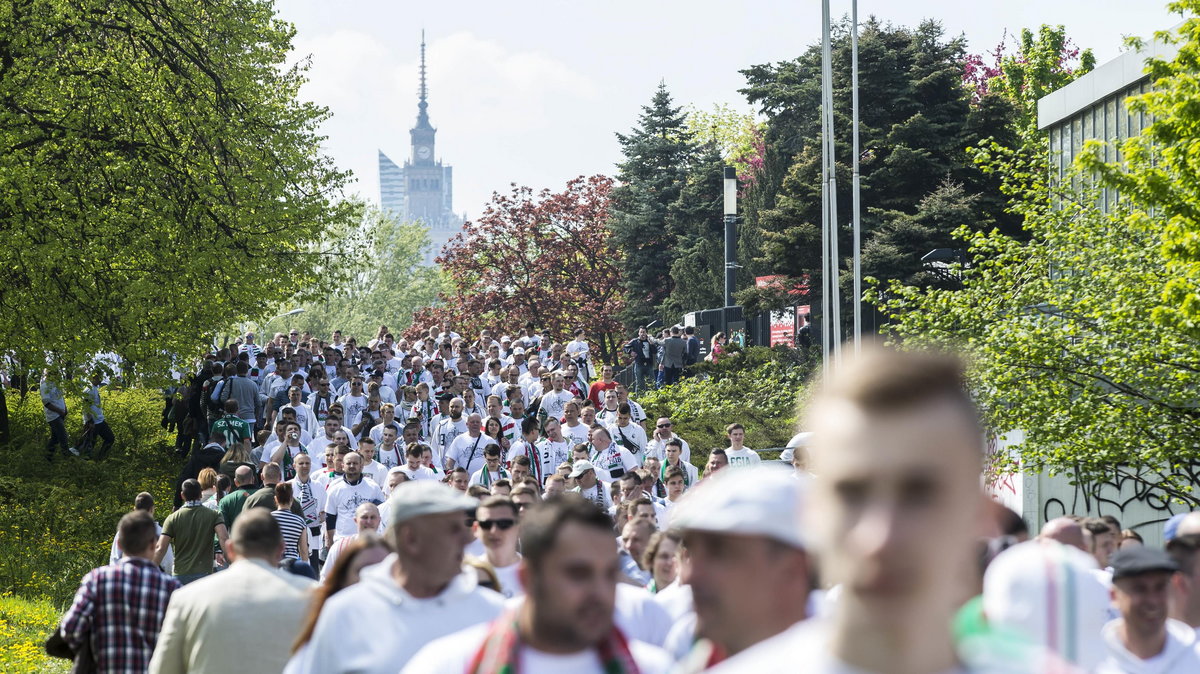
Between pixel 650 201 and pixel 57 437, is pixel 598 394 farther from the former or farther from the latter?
pixel 650 201

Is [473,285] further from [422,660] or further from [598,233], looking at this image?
[422,660]

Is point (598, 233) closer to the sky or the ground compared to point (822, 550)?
closer to the sky

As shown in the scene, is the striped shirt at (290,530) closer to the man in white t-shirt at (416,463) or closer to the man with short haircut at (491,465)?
the man in white t-shirt at (416,463)

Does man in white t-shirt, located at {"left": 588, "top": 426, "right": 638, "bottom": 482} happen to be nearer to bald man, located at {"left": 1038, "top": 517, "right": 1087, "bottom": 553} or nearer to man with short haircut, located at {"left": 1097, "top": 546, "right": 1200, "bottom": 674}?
bald man, located at {"left": 1038, "top": 517, "right": 1087, "bottom": 553}

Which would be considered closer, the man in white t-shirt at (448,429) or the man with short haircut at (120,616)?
the man with short haircut at (120,616)

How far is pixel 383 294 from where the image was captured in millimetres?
98062

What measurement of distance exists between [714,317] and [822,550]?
4473 cm

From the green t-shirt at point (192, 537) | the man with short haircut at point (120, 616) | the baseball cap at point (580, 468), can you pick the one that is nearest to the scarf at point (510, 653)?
the man with short haircut at point (120, 616)

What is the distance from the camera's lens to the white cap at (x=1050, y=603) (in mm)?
3195

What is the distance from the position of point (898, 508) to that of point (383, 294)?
321 ft

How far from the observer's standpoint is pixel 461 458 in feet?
56.1

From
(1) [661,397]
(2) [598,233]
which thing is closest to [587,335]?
(2) [598,233]

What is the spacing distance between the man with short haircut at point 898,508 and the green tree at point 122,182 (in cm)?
2221

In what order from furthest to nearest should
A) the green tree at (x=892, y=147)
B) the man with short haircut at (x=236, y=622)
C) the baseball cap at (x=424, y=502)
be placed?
the green tree at (x=892, y=147) < the man with short haircut at (x=236, y=622) < the baseball cap at (x=424, y=502)
